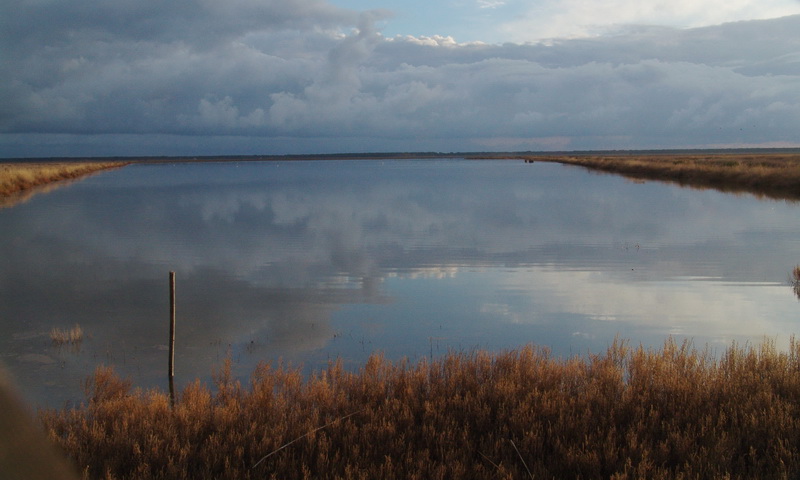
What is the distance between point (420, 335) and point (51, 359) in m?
4.99

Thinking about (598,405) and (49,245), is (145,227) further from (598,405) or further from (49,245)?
(598,405)

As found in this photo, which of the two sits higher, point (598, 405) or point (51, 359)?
point (598, 405)

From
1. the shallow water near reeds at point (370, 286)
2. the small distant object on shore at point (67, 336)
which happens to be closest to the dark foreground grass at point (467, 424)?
the shallow water near reeds at point (370, 286)

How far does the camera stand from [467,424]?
5.50 m

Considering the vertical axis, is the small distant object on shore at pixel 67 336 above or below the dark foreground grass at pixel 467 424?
below

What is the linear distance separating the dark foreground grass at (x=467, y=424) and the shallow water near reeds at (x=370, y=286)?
1955 mm

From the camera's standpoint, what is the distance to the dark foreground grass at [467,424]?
4.81m

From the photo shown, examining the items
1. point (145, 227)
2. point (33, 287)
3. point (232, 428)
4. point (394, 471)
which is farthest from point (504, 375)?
point (145, 227)

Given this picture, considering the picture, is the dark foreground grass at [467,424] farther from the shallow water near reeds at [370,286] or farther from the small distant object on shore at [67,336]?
the small distant object on shore at [67,336]

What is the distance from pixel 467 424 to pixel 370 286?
8147mm

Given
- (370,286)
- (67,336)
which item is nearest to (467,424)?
(67,336)

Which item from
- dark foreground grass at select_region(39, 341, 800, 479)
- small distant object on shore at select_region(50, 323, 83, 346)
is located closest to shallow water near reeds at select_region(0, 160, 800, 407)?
small distant object on shore at select_region(50, 323, 83, 346)

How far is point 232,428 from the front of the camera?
5.38 meters

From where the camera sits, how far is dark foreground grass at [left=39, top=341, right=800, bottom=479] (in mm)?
4809
